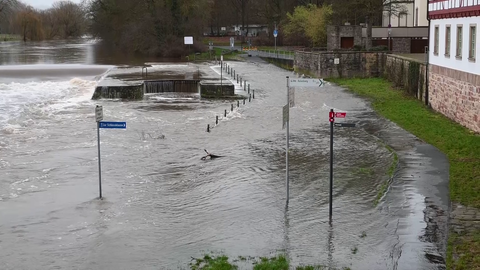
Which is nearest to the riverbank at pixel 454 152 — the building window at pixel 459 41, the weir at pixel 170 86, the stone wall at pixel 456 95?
the stone wall at pixel 456 95

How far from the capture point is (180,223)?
14.0 meters

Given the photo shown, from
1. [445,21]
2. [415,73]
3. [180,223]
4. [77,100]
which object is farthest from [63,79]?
[180,223]

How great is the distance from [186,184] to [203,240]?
532cm

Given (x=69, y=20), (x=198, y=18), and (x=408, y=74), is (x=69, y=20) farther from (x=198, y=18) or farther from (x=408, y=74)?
(x=408, y=74)

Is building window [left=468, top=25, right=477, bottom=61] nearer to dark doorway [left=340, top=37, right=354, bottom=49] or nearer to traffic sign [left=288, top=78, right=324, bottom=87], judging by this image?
traffic sign [left=288, top=78, right=324, bottom=87]

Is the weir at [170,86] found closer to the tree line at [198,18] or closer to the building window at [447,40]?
the tree line at [198,18]

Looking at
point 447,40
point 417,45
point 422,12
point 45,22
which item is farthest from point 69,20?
point 447,40

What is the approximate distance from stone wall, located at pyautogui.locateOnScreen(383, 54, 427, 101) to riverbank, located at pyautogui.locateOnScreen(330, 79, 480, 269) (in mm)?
515

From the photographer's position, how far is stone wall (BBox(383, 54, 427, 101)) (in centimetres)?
3238

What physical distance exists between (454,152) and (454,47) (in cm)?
740

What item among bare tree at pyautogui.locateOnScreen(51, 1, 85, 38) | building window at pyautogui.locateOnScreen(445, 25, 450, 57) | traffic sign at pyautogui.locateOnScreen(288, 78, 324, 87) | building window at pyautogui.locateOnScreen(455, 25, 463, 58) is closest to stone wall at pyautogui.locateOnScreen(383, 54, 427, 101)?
building window at pyautogui.locateOnScreen(445, 25, 450, 57)

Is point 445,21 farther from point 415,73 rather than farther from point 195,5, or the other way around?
point 195,5

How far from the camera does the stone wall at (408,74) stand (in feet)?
106

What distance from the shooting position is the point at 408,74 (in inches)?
1411
